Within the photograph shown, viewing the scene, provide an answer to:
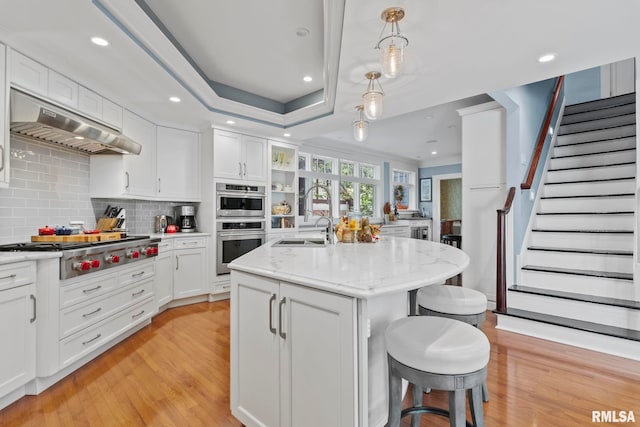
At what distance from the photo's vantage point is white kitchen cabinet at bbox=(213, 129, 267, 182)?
412cm

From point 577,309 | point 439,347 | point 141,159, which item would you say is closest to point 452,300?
point 439,347

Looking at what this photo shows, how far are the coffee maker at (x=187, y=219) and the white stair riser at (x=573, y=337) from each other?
12.5 feet

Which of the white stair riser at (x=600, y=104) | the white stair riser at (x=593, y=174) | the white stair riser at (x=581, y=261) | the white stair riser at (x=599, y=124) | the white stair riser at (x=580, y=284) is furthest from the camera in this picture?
the white stair riser at (x=600, y=104)

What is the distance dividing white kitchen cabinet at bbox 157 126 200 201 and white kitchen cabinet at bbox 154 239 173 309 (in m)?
0.69

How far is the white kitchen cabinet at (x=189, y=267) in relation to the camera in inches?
150

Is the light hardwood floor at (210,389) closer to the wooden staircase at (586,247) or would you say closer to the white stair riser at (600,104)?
the wooden staircase at (586,247)

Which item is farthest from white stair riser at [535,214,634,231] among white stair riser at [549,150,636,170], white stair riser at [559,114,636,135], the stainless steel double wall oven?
the stainless steel double wall oven

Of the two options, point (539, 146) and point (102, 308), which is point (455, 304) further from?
point (539, 146)

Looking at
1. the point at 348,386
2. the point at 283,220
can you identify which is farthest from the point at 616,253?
the point at 283,220

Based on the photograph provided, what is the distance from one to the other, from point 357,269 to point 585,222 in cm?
365

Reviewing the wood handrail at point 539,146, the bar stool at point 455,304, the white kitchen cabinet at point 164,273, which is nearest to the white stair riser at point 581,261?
the wood handrail at point 539,146

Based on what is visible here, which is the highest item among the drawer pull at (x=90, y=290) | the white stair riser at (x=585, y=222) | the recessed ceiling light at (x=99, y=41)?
the recessed ceiling light at (x=99, y=41)

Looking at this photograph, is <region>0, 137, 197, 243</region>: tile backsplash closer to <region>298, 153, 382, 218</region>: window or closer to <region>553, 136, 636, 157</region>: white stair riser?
<region>298, 153, 382, 218</region>: window

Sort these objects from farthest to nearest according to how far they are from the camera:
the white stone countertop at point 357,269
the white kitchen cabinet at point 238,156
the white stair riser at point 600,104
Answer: the white stair riser at point 600,104, the white kitchen cabinet at point 238,156, the white stone countertop at point 357,269
